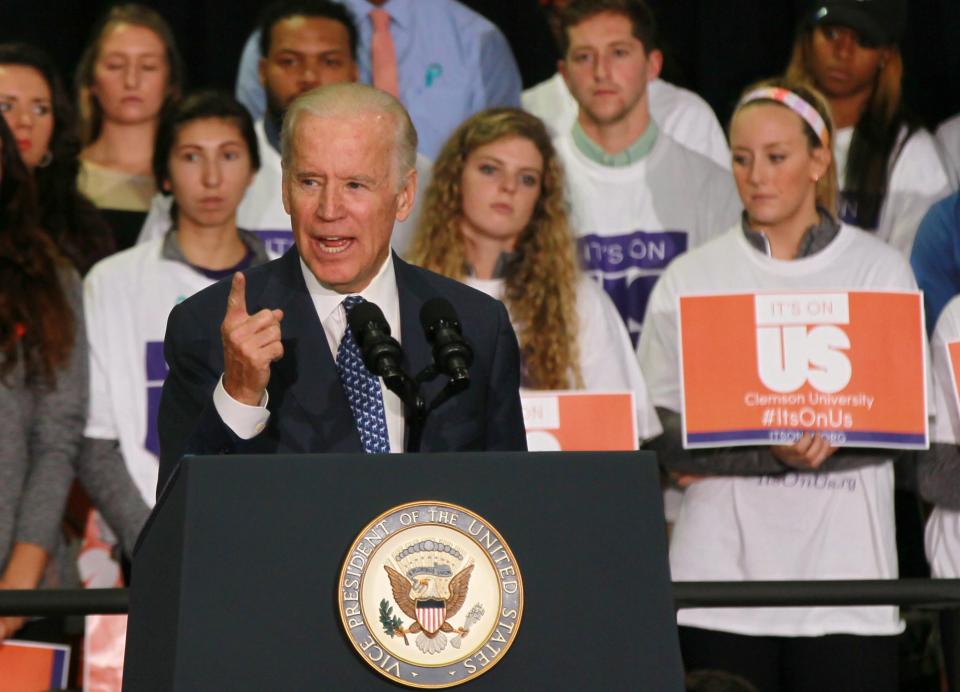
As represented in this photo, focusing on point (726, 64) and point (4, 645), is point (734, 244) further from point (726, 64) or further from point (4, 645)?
point (4, 645)

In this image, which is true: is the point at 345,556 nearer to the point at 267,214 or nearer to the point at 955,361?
the point at 955,361

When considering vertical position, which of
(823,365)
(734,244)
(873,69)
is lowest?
(823,365)

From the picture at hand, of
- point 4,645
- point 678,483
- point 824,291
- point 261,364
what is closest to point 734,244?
point 824,291

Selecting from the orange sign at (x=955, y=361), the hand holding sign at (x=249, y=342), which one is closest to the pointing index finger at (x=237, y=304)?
the hand holding sign at (x=249, y=342)

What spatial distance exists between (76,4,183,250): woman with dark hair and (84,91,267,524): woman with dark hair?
0.19 metres

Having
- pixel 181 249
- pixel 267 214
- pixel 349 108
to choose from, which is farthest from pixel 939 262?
pixel 349 108

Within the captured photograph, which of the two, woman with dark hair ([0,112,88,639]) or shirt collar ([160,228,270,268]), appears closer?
woman with dark hair ([0,112,88,639])

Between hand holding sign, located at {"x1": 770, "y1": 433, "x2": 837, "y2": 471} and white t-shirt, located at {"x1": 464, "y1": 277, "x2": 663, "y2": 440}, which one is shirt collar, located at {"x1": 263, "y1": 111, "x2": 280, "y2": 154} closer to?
white t-shirt, located at {"x1": 464, "y1": 277, "x2": 663, "y2": 440}

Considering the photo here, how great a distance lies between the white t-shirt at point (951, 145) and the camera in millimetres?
4488

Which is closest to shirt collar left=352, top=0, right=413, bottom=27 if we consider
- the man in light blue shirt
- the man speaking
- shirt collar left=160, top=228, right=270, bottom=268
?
the man in light blue shirt

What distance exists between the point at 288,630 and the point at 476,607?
203 mm

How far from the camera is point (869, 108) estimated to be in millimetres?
4551

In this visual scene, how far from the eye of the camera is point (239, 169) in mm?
4180

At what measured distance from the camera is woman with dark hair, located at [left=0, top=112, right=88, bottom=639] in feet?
11.7
